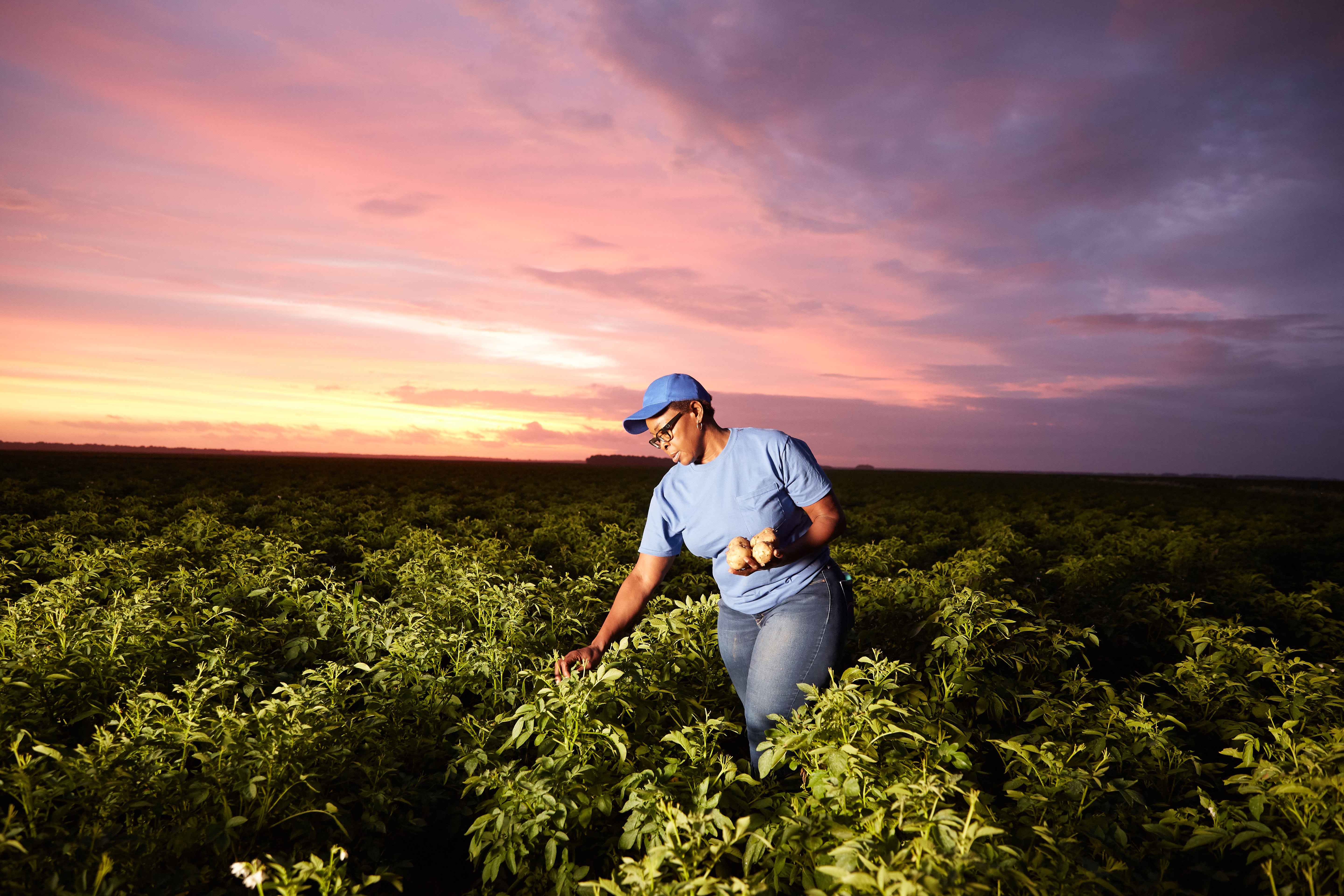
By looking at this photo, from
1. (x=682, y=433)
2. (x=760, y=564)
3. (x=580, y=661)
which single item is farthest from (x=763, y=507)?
(x=580, y=661)

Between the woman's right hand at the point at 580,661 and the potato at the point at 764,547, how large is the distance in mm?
945

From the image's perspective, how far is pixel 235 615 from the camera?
5.09m

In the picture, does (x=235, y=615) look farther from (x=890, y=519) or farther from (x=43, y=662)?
(x=890, y=519)

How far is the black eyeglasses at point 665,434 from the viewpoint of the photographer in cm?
296

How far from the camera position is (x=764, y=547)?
2652 millimetres

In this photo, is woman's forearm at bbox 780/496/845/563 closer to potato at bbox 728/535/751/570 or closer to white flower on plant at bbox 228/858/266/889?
potato at bbox 728/535/751/570

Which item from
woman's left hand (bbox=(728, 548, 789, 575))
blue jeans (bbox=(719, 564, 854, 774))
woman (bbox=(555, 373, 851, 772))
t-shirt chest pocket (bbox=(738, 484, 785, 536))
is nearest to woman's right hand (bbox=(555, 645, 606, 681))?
woman (bbox=(555, 373, 851, 772))

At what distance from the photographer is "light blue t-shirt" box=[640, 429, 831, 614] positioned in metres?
2.94

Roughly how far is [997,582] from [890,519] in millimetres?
11161

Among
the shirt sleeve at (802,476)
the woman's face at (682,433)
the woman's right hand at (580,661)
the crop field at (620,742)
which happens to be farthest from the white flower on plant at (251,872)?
the shirt sleeve at (802,476)

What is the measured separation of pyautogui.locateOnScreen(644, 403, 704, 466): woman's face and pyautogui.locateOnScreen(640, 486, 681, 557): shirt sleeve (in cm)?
31

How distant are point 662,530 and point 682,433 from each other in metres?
0.57

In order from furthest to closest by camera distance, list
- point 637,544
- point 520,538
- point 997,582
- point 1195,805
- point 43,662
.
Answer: point 520,538 → point 637,544 → point 997,582 → point 43,662 → point 1195,805

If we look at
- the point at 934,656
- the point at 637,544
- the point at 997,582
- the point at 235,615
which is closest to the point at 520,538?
the point at 637,544
